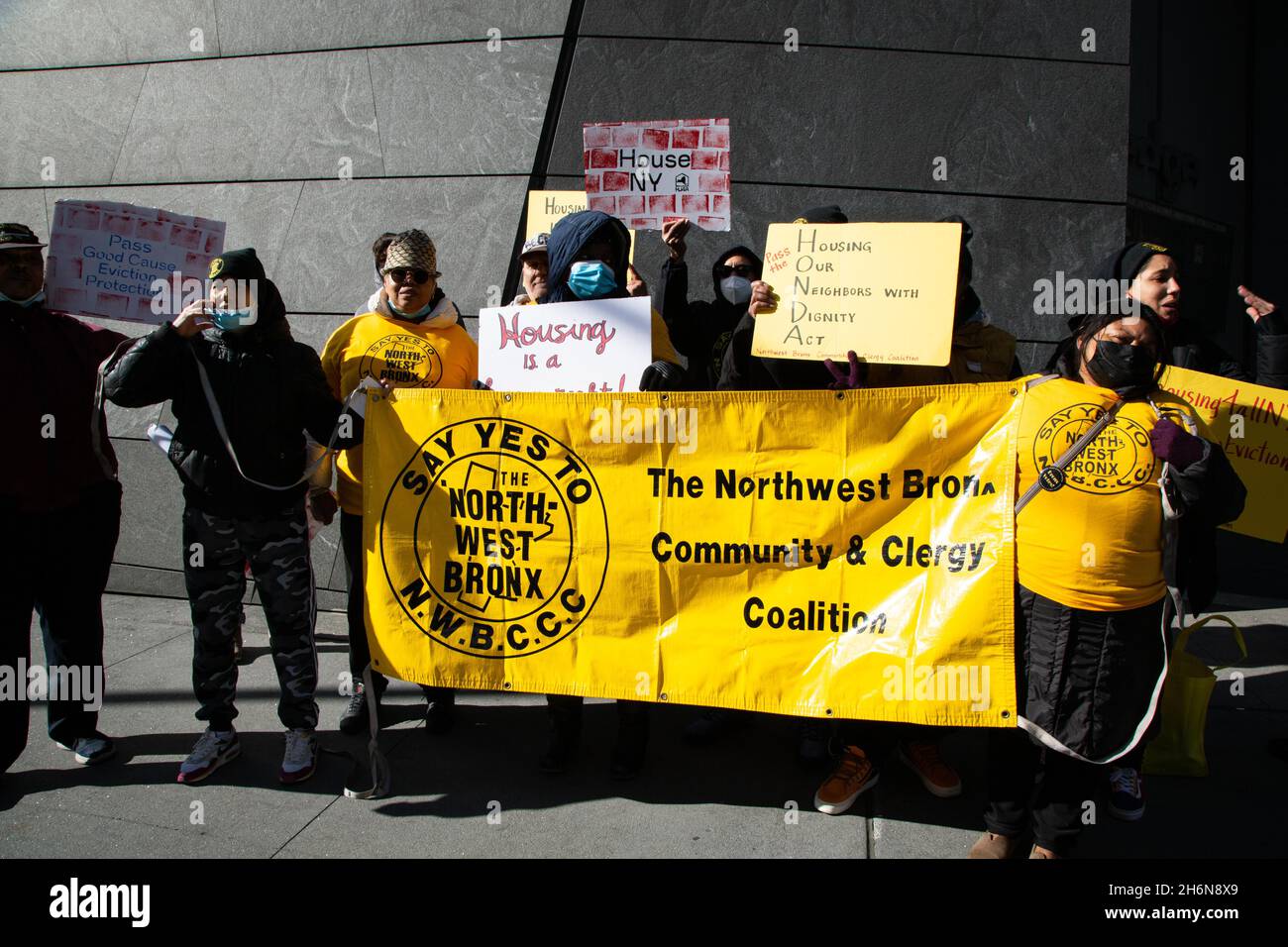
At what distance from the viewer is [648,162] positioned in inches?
177

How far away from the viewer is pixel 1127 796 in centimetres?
344

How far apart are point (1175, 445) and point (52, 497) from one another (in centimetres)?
405

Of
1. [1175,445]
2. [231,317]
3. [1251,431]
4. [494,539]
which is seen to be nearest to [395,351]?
[231,317]

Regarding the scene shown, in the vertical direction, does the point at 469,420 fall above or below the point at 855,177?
below

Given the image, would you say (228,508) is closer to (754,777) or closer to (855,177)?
(754,777)

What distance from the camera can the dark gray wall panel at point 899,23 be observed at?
5.80 meters

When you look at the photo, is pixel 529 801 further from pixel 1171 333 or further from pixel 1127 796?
pixel 1171 333

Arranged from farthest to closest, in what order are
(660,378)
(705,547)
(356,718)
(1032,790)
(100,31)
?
(100,31) < (356,718) < (660,378) < (705,547) < (1032,790)

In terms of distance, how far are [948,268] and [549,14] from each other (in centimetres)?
401

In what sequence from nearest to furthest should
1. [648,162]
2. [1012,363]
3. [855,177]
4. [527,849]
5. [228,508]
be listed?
[527,849] < [228,508] < [1012,363] < [648,162] < [855,177]

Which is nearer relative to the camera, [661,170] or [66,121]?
[661,170]

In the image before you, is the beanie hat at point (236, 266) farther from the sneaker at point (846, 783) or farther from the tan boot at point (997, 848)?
the tan boot at point (997, 848)

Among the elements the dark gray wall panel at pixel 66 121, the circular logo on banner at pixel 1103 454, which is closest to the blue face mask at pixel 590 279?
the circular logo on banner at pixel 1103 454

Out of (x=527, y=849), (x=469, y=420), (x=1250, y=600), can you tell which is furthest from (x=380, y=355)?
(x=1250, y=600)
